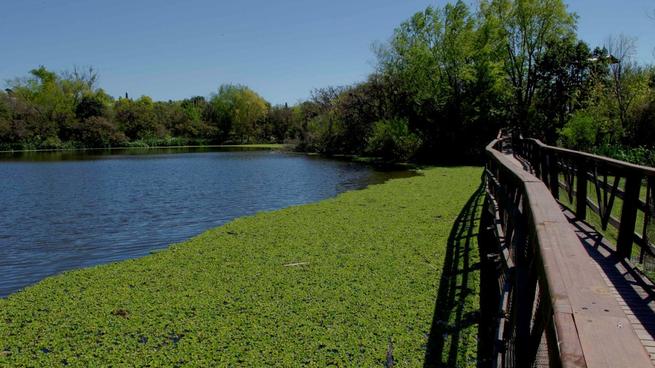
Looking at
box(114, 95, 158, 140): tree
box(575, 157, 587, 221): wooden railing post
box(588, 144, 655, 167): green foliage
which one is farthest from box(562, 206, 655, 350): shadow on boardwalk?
box(114, 95, 158, 140): tree

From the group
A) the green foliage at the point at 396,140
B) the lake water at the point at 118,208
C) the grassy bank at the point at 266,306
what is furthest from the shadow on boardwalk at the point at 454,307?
the green foliage at the point at 396,140

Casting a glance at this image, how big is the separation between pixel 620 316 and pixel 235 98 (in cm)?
7910

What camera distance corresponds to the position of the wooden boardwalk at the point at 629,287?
2.69m

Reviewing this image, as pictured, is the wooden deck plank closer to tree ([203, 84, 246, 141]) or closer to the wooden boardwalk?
the wooden boardwalk

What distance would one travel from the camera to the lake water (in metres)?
7.80

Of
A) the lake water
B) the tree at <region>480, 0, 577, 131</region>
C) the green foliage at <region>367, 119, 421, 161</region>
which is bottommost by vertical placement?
the lake water

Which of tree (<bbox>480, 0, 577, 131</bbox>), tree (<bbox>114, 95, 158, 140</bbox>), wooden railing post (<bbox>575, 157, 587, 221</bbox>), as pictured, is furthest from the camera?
tree (<bbox>114, 95, 158, 140</bbox>)

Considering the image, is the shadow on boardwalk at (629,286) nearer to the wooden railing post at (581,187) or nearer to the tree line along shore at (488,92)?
the wooden railing post at (581,187)

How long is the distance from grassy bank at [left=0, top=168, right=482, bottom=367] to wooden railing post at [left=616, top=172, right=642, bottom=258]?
1.69 m

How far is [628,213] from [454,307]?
2074 millimetres

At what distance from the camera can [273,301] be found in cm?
521

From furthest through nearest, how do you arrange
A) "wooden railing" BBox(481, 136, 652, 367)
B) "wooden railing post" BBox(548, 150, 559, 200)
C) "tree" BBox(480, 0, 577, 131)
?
"tree" BBox(480, 0, 577, 131), "wooden railing post" BBox(548, 150, 559, 200), "wooden railing" BBox(481, 136, 652, 367)

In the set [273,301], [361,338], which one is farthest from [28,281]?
[361,338]

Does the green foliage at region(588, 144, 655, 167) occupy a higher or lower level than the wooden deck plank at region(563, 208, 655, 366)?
higher
